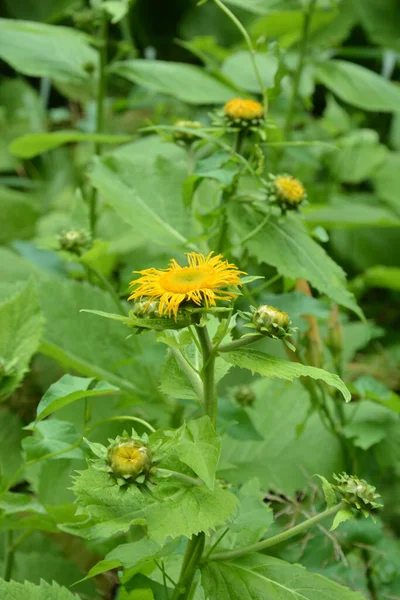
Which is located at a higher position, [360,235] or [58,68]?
[58,68]

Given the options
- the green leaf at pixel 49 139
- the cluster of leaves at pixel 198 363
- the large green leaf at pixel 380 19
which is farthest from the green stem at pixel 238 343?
the large green leaf at pixel 380 19

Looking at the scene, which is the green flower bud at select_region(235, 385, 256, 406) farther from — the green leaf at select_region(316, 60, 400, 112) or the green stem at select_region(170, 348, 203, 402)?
the green leaf at select_region(316, 60, 400, 112)

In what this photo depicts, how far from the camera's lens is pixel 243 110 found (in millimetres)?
717

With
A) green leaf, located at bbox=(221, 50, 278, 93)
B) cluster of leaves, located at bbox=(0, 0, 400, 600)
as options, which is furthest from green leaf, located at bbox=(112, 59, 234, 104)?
green leaf, located at bbox=(221, 50, 278, 93)

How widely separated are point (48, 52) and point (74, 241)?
1.66ft

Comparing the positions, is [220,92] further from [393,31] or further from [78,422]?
[393,31]

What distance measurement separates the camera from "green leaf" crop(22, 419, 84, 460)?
585mm

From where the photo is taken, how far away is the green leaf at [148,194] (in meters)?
0.82

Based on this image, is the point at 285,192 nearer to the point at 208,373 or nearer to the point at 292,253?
the point at 292,253

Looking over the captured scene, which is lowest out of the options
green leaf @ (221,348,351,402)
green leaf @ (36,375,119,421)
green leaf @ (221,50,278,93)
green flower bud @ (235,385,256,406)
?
green flower bud @ (235,385,256,406)

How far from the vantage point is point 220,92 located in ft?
3.69

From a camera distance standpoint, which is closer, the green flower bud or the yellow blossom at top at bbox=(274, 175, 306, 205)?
the yellow blossom at top at bbox=(274, 175, 306, 205)

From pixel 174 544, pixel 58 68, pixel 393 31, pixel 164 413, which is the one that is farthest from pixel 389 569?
pixel 393 31

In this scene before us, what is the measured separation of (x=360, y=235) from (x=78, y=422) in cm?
100
